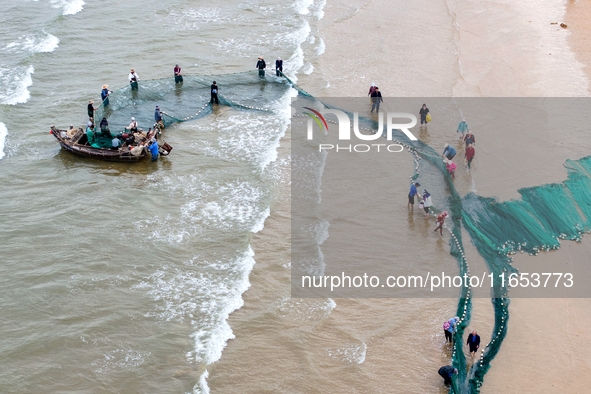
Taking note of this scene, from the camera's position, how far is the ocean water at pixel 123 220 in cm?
1806

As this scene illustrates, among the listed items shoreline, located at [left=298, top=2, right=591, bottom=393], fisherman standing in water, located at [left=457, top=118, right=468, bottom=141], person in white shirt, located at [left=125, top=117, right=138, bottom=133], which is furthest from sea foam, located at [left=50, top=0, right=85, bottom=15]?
fisherman standing in water, located at [left=457, top=118, right=468, bottom=141]

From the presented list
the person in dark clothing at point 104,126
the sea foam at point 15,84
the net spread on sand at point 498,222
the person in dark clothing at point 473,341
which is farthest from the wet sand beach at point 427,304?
the sea foam at point 15,84

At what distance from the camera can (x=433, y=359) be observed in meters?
17.4

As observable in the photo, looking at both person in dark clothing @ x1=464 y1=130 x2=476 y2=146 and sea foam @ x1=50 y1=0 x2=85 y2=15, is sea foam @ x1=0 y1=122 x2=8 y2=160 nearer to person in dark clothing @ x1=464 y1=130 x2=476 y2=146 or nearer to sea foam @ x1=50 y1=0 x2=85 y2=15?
sea foam @ x1=50 y1=0 x2=85 y2=15

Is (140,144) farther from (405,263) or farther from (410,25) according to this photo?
(410,25)

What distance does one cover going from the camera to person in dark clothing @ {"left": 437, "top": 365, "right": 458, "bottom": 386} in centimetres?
1634

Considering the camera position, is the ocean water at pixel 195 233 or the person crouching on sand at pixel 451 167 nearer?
the ocean water at pixel 195 233

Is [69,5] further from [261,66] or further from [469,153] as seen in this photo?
[469,153]

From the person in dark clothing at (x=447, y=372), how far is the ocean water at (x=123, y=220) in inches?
223

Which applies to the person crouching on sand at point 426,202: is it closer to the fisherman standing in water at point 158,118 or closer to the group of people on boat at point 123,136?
the group of people on boat at point 123,136

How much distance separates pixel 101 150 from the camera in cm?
2716

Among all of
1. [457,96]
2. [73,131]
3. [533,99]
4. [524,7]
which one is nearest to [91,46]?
[73,131]

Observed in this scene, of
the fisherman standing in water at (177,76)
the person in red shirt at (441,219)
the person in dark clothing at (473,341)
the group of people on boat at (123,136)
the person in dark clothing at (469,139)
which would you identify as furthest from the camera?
the fisherman standing in water at (177,76)

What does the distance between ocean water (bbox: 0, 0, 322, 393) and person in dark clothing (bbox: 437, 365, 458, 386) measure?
567 centimetres
